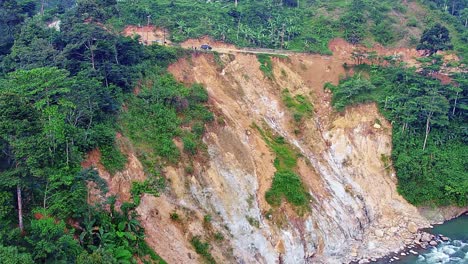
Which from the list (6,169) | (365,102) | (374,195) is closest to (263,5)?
(365,102)

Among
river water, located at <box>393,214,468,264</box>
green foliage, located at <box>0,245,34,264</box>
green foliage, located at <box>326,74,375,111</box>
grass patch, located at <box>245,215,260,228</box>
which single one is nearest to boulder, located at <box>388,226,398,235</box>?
river water, located at <box>393,214,468,264</box>

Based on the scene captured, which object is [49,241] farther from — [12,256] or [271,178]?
[271,178]

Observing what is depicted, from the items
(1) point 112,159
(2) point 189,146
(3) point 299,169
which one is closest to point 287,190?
(3) point 299,169

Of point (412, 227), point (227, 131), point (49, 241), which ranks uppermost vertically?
point (49, 241)

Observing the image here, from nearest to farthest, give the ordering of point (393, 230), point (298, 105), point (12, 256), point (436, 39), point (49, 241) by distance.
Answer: point (12, 256)
point (49, 241)
point (393, 230)
point (298, 105)
point (436, 39)

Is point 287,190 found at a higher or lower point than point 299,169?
lower

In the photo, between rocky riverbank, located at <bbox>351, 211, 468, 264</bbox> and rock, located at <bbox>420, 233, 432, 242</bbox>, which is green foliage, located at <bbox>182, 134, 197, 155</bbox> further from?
rock, located at <bbox>420, 233, 432, 242</bbox>

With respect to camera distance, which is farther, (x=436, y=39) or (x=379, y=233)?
(x=436, y=39)

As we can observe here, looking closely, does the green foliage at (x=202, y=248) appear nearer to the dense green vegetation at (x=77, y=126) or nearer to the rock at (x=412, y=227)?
the dense green vegetation at (x=77, y=126)
